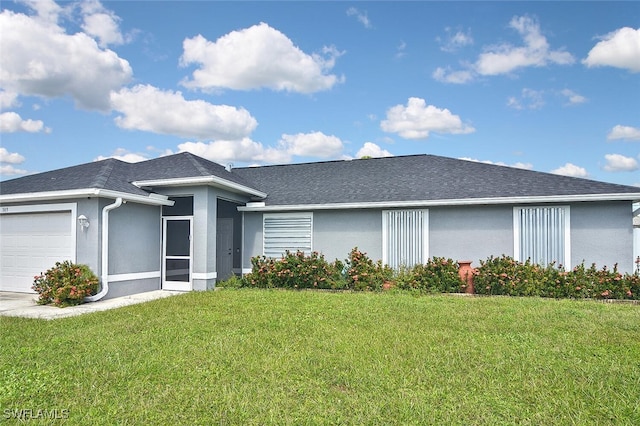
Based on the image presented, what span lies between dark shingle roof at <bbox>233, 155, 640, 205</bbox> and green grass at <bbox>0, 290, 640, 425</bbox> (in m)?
4.24

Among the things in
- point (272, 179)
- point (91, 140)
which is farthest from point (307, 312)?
point (91, 140)

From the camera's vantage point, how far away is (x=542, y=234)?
11094mm

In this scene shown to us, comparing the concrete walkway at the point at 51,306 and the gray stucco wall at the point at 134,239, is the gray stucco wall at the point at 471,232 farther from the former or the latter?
the gray stucco wall at the point at 134,239

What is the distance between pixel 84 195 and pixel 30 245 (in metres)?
2.94

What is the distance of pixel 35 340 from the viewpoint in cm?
602

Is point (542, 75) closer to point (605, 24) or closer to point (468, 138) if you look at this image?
point (605, 24)

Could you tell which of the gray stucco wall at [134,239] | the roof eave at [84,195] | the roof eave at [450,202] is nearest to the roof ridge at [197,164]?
the roof eave at [84,195]

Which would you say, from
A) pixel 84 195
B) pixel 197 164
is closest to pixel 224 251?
pixel 197 164

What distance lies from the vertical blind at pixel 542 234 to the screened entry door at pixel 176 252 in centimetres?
961

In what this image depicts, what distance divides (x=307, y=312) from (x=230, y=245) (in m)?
6.99

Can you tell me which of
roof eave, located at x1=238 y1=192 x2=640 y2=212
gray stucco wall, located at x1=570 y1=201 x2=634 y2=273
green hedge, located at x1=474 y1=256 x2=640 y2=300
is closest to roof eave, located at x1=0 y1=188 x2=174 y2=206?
roof eave, located at x1=238 y1=192 x2=640 y2=212

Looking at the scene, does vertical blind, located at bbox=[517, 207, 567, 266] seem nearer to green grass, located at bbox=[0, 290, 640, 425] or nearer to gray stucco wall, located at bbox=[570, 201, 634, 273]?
gray stucco wall, located at bbox=[570, 201, 634, 273]

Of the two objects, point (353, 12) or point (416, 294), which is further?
point (353, 12)

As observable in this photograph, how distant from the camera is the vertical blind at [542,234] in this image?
11.0 meters
